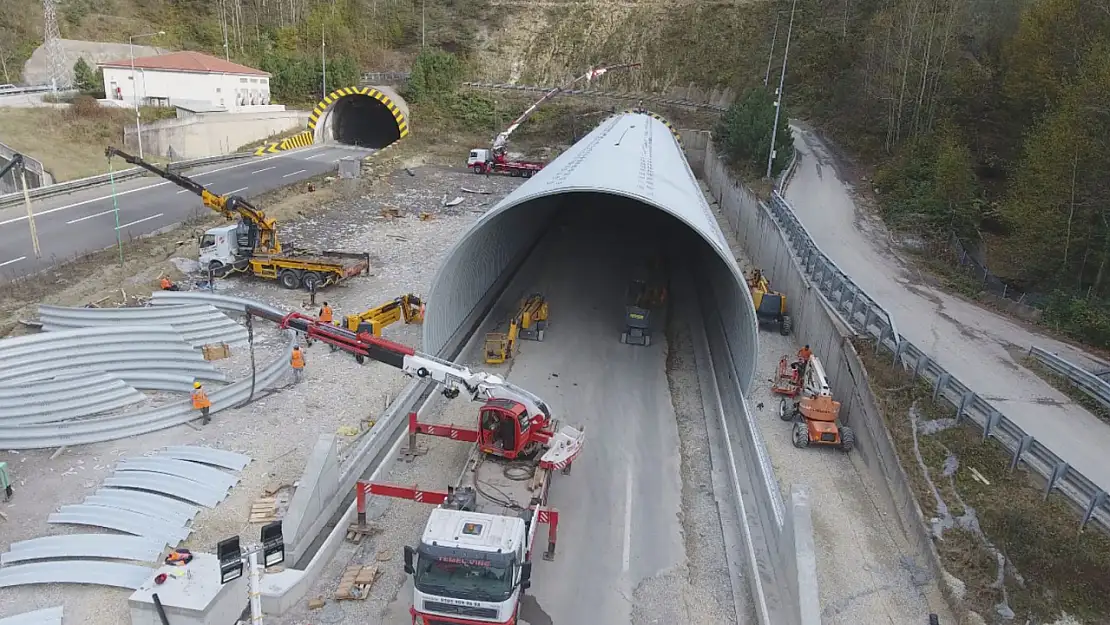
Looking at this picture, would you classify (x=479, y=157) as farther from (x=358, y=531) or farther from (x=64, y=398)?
(x=358, y=531)

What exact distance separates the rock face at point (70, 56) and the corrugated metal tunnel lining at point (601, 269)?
162 ft

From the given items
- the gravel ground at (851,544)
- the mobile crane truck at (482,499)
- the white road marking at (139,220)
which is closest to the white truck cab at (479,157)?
the white road marking at (139,220)

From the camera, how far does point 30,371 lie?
15.1m

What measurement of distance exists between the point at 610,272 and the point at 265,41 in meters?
59.0

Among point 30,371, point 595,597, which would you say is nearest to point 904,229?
point 595,597

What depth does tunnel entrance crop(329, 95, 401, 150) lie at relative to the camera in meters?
54.7

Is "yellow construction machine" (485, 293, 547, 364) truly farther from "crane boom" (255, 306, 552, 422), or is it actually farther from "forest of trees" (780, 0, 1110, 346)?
"forest of trees" (780, 0, 1110, 346)

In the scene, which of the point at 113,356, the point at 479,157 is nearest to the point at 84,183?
the point at 479,157

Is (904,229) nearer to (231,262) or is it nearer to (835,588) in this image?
(835,588)

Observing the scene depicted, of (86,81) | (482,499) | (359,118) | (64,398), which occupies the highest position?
(86,81)

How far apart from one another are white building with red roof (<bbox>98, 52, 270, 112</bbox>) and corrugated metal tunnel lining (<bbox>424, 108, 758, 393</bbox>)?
31747 mm

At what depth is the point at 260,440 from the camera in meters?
14.2

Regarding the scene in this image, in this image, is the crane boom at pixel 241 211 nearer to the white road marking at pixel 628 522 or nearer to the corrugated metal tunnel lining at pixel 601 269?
the corrugated metal tunnel lining at pixel 601 269

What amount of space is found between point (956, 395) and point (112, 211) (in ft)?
101
